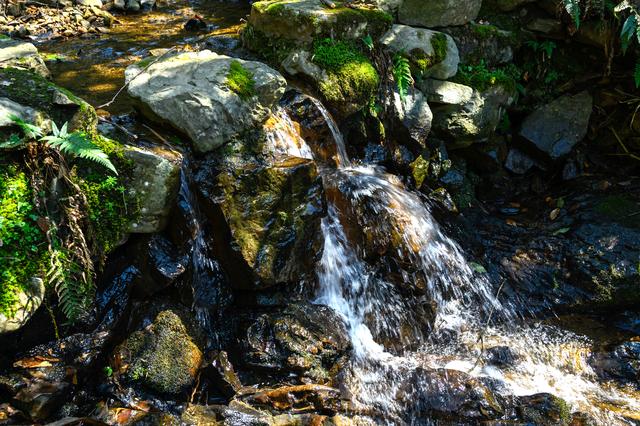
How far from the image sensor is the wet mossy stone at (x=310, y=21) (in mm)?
5992

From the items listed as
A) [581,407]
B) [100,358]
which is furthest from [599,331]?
[100,358]

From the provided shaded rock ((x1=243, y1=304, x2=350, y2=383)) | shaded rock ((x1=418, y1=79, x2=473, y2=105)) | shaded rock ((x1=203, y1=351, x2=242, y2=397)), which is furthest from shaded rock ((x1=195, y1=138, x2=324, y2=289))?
shaded rock ((x1=418, y1=79, x2=473, y2=105))

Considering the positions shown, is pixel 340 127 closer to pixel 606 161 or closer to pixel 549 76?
pixel 549 76

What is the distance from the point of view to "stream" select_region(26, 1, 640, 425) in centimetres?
464

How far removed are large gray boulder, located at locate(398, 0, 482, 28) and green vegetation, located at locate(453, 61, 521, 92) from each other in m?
0.68

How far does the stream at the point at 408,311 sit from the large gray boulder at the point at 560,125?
2370mm

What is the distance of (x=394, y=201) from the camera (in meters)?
5.87

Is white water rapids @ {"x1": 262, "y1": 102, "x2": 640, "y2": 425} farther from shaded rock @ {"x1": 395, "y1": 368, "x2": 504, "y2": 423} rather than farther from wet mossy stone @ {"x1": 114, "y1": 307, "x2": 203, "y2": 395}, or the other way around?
wet mossy stone @ {"x1": 114, "y1": 307, "x2": 203, "y2": 395}

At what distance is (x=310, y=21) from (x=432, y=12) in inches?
77.7

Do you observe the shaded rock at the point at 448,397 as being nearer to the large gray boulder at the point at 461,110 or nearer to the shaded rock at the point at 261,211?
the shaded rock at the point at 261,211

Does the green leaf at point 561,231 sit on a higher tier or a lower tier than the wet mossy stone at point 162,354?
higher

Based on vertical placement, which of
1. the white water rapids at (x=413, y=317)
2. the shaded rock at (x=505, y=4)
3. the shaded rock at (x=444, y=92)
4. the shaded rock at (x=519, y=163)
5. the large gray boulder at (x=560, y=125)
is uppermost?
the shaded rock at (x=505, y=4)

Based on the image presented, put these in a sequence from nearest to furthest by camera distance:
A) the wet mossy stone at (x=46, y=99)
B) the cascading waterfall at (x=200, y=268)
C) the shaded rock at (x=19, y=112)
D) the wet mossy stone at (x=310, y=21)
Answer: the shaded rock at (x=19, y=112) < the wet mossy stone at (x=46, y=99) < the cascading waterfall at (x=200, y=268) < the wet mossy stone at (x=310, y=21)

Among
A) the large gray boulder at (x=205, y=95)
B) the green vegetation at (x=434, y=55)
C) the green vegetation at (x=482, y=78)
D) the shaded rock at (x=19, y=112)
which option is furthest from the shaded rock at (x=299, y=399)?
the green vegetation at (x=482, y=78)
